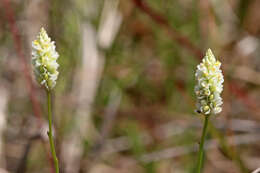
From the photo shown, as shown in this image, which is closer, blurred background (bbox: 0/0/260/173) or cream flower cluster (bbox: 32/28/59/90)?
cream flower cluster (bbox: 32/28/59/90)

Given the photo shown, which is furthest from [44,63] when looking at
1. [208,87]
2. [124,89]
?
[124,89]

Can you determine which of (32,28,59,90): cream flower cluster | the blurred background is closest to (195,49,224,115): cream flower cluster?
(32,28,59,90): cream flower cluster

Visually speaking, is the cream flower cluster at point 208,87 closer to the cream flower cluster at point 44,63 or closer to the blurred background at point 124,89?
the cream flower cluster at point 44,63

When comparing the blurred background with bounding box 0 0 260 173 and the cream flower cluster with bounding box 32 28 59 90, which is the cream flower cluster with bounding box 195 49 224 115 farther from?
the blurred background with bounding box 0 0 260 173

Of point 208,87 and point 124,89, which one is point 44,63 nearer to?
point 208,87

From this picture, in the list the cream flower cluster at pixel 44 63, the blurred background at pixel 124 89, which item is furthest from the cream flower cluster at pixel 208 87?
the blurred background at pixel 124 89
